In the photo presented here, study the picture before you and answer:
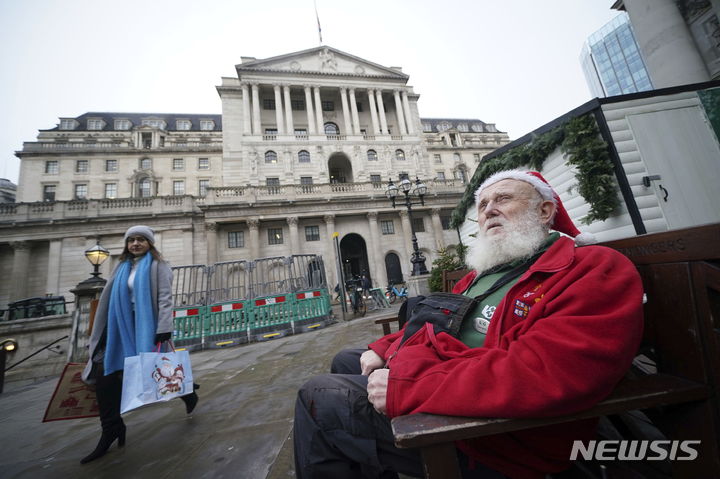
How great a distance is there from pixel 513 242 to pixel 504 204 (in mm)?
338

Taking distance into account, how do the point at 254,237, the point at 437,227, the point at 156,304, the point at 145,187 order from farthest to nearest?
the point at 145,187, the point at 437,227, the point at 254,237, the point at 156,304

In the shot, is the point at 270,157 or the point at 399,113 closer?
the point at 270,157

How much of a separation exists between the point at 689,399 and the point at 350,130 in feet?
88.0

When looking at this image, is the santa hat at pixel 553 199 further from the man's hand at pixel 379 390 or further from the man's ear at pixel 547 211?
the man's hand at pixel 379 390

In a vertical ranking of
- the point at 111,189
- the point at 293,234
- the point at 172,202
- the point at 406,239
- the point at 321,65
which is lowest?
the point at 406,239

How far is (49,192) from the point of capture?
28.0m

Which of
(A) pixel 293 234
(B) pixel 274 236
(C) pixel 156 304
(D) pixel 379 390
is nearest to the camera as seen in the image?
(D) pixel 379 390

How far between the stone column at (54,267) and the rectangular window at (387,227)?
21.7 m

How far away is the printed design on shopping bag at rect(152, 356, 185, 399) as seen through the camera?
242 cm

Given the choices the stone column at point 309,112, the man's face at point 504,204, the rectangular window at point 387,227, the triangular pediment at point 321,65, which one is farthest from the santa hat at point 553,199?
the triangular pediment at point 321,65

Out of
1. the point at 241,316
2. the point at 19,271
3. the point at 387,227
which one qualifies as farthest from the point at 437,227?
the point at 19,271

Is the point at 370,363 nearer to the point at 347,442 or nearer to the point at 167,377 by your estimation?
the point at 347,442

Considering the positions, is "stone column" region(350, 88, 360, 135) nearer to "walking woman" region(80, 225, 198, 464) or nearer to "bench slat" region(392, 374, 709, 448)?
"walking woman" region(80, 225, 198, 464)

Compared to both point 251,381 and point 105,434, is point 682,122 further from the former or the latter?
point 105,434
